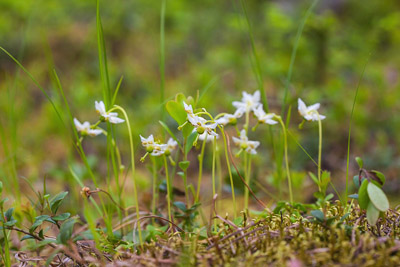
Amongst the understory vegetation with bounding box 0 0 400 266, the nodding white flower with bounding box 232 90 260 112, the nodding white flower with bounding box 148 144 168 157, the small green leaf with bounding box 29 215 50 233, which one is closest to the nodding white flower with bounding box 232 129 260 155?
the understory vegetation with bounding box 0 0 400 266

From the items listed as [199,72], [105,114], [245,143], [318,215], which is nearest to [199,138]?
[245,143]

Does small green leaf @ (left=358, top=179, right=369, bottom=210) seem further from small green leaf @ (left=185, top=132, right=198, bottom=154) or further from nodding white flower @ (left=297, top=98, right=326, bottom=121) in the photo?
small green leaf @ (left=185, top=132, right=198, bottom=154)

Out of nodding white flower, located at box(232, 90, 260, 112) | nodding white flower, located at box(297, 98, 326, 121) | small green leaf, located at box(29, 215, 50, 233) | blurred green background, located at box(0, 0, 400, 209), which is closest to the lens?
small green leaf, located at box(29, 215, 50, 233)

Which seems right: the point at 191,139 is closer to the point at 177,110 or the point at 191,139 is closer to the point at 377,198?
the point at 177,110

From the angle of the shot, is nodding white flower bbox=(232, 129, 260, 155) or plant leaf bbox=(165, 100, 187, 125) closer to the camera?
plant leaf bbox=(165, 100, 187, 125)

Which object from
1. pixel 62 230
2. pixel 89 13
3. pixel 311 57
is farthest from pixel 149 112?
pixel 89 13

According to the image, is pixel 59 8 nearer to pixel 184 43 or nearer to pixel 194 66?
pixel 184 43
